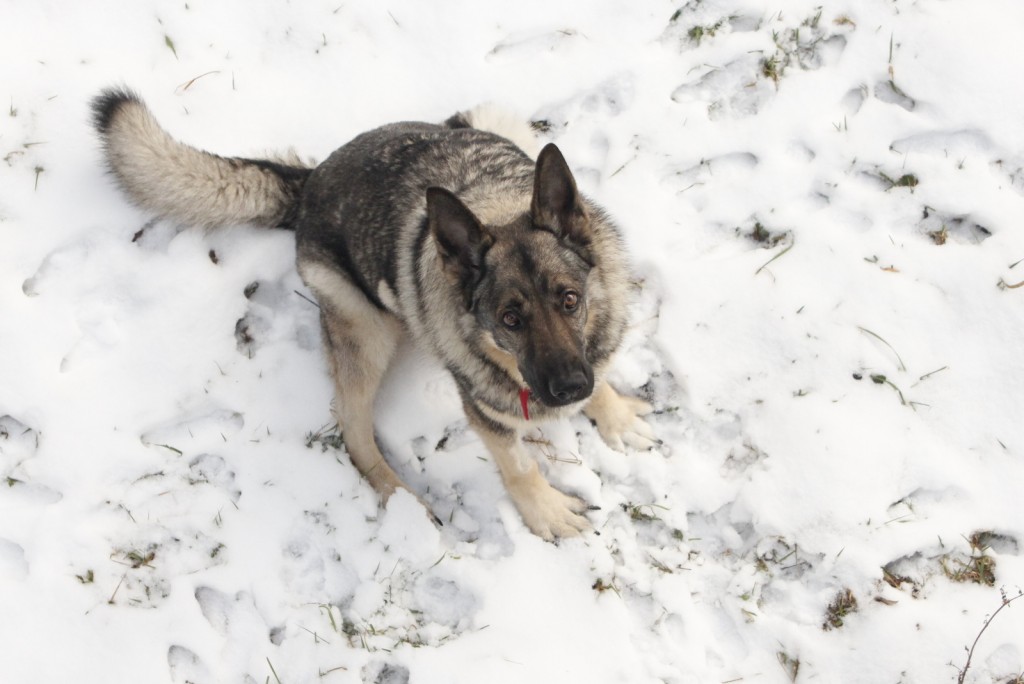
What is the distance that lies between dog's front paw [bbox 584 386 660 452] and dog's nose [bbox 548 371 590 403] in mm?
1109

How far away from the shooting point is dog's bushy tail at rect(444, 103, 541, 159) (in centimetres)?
440

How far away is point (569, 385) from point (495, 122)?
2180 millimetres

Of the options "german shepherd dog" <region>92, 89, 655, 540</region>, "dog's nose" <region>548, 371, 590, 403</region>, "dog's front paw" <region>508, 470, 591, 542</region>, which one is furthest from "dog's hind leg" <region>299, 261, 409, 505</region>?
"dog's nose" <region>548, 371, 590, 403</region>

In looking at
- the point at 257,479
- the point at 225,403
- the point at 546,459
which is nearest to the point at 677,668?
the point at 546,459

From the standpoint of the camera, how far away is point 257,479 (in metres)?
4.09

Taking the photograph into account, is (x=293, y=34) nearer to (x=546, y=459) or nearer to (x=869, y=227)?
(x=546, y=459)

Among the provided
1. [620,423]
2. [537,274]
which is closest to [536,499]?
[620,423]

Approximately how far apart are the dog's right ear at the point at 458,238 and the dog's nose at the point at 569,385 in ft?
1.78

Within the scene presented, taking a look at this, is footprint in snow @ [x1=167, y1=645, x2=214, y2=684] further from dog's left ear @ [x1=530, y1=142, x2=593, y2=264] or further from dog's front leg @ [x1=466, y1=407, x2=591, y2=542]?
dog's left ear @ [x1=530, y1=142, x2=593, y2=264]

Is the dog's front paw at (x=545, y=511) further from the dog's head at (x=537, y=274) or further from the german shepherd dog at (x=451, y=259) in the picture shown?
the dog's head at (x=537, y=274)

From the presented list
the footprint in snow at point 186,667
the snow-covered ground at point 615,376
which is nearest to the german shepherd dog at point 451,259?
the snow-covered ground at point 615,376

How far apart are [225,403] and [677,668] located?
110 inches

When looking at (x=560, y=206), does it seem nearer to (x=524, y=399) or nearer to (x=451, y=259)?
(x=451, y=259)

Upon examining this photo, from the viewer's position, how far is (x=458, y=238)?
296 cm
